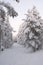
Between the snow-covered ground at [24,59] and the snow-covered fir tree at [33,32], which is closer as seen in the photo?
the snow-covered ground at [24,59]

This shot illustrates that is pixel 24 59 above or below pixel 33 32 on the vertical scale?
below

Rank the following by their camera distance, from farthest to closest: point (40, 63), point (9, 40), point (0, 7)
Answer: point (9, 40) → point (40, 63) → point (0, 7)

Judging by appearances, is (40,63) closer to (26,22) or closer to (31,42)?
(31,42)

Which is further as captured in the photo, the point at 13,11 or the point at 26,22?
the point at 26,22

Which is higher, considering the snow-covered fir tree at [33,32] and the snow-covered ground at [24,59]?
the snow-covered fir tree at [33,32]

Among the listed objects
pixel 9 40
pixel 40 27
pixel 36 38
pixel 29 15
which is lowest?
pixel 9 40

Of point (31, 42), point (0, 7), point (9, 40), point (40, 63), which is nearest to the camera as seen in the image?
point (0, 7)

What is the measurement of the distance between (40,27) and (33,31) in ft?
5.05

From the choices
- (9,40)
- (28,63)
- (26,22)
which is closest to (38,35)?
(26,22)

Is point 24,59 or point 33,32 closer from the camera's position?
point 24,59

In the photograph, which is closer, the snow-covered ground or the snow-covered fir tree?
the snow-covered ground

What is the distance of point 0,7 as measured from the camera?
17.1ft

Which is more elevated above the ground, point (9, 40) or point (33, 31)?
point (33, 31)

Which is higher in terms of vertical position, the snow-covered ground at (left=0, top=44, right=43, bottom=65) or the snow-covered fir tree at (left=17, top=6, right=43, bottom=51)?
the snow-covered fir tree at (left=17, top=6, right=43, bottom=51)
